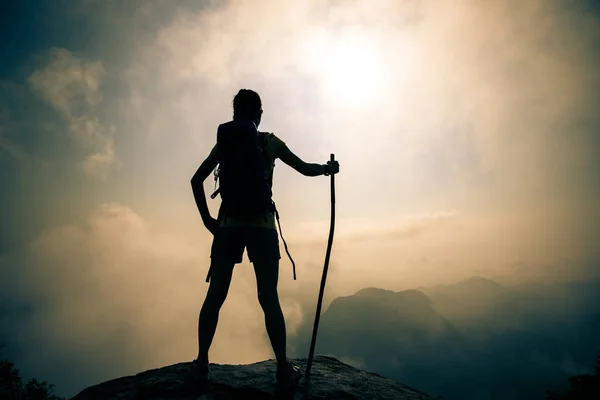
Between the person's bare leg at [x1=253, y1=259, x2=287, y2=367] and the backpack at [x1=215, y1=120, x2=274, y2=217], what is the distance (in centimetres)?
69

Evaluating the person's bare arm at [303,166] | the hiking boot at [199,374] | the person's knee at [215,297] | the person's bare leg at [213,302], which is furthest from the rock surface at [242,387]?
the person's bare arm at [303,166]

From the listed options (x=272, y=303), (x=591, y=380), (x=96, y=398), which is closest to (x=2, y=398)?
(x=96, y=398)

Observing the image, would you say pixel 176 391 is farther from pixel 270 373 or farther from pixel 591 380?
pixel 591 380

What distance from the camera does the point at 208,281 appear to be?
405 cm

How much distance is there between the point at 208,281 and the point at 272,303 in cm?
90

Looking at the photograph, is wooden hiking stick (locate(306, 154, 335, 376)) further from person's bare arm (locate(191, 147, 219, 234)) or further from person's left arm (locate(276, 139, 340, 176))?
person's bare arm (locate(191, 147, 219, 234))

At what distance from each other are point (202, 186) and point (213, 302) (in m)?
1.48

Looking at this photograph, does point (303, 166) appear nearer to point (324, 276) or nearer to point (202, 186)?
point (202, 186)

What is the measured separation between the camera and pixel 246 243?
395 cm

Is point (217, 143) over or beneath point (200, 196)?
over

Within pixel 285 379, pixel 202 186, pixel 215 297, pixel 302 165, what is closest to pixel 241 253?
pixel 215 297

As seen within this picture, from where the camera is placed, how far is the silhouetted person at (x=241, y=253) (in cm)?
382

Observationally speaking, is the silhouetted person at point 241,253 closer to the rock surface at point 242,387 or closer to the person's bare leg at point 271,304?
the person's bare leg at point 271,304

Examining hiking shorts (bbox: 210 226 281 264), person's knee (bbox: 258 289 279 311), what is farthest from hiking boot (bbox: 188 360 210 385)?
hiking shorts (bbox: 210 226 281 264)
